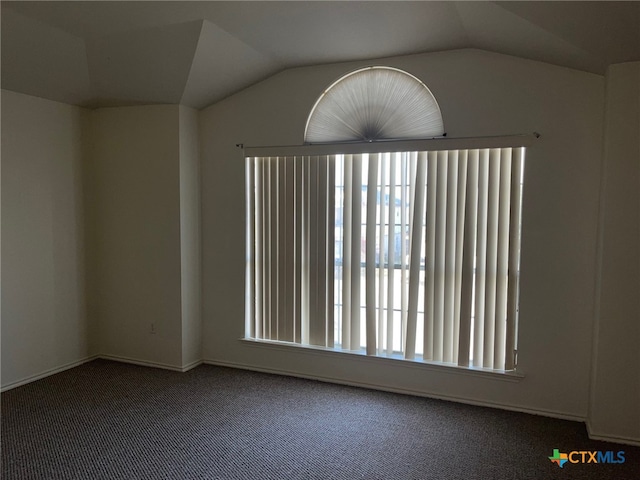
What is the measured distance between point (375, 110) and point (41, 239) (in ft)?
9.89

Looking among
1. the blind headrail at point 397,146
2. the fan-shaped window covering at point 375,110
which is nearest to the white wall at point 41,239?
the blind headrail at point 397,146

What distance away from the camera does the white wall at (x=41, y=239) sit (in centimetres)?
363

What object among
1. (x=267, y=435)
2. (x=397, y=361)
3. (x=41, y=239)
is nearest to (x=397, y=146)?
(x=397, y=361)

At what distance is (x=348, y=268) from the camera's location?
3.72 m

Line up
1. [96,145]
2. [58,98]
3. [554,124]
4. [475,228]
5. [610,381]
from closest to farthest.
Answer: [610,381] < [554,124] < [475,228] < [58,98] < [96,145]

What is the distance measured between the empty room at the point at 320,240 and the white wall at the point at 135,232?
0.08 feet

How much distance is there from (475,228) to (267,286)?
182cm

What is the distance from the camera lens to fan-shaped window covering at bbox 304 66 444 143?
136 inches

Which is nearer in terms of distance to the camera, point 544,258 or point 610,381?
point 610,381

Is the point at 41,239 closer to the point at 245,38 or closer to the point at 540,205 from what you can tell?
the point at 245,38

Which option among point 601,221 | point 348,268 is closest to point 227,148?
point 348,268

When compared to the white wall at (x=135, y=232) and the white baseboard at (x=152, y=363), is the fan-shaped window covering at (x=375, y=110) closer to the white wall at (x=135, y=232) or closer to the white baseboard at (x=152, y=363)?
Result: the white wall at (x=135, y=232)

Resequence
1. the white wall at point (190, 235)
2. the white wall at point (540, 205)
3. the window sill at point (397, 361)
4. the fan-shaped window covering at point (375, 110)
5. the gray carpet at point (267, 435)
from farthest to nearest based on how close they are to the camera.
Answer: the white wall at point (190, 235)
the fan-shaped window covering at point (375, 110)
the window sill at point (397, 361)
the white wall at point (540, 205)
the gray carpet at point (267, 435)

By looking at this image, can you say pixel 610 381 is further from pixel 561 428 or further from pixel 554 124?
pixel 554 124
